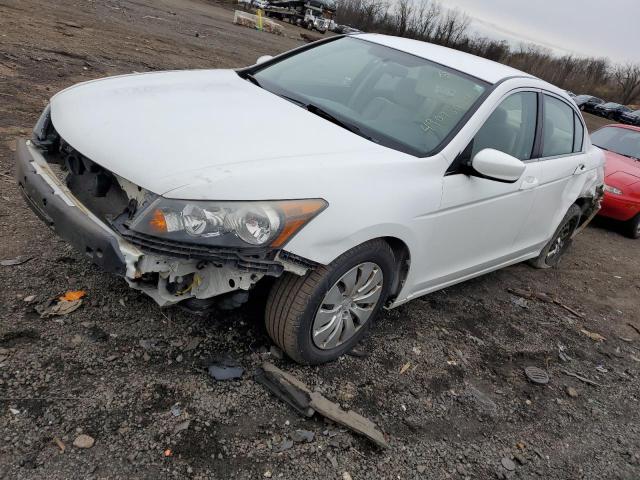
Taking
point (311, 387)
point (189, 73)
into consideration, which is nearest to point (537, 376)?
point (311, 387)

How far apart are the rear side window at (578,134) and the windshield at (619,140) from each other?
4.12 m

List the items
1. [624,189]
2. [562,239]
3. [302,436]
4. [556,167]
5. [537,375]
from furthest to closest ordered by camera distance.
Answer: [624,189], [562,239], [556,167], [537,375], [302,436]

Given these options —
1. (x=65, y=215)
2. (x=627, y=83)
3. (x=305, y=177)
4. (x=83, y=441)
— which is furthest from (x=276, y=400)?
(x=627, y=83)

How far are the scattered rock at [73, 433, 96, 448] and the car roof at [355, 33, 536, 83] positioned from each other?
119 inches

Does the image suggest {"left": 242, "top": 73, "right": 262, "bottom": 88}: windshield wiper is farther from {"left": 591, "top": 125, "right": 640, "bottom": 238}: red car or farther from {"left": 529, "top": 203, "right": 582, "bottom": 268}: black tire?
{"left": 591, "top": 125, "right": 640, "bottom": 238}: red car

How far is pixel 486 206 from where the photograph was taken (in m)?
3.29

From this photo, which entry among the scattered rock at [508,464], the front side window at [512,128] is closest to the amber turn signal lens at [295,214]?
the front side window at [512,128]

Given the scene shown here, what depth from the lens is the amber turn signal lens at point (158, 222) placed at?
212 cm

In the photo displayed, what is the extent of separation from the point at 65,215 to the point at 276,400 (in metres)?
1.34

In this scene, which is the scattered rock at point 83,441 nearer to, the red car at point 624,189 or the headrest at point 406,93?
the headrest at point 406,93

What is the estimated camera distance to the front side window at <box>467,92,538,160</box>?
319cm

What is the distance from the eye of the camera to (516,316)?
420 cm

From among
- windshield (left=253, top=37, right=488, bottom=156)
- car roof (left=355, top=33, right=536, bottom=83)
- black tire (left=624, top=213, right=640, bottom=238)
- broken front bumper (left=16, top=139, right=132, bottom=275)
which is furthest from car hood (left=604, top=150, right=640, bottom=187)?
broken front bumper (left=16, top=139, right=132, bottom=275)

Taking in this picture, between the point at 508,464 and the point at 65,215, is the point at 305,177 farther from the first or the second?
the point at 508,464
